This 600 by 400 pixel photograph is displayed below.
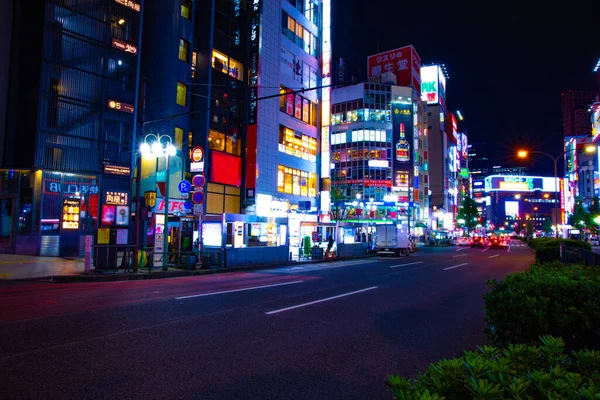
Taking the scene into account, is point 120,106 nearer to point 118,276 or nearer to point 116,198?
point 116,198

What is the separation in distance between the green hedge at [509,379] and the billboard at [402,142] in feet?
255

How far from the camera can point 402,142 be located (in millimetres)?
80750

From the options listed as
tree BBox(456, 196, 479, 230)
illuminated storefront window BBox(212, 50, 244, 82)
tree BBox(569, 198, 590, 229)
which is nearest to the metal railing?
illuminated storefront window BBox(212, 50, 244, 82)

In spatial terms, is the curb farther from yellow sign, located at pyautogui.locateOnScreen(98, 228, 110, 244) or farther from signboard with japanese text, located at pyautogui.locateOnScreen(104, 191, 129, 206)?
signboard with japanese text, located at pyautogui.locateOnScreen(104, 191, 129, 206)

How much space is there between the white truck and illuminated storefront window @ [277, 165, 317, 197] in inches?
396

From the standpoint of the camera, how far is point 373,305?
36.7 ft

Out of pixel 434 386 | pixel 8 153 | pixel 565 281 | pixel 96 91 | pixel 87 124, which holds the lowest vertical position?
pixel 434 386

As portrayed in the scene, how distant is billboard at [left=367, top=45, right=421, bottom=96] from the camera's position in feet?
309

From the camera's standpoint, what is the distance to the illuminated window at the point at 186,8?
35.8 meters

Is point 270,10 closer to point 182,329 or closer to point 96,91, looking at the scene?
point 96,91

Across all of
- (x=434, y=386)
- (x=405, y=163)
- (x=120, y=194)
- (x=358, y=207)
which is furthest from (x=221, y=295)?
(x=405, y=163)

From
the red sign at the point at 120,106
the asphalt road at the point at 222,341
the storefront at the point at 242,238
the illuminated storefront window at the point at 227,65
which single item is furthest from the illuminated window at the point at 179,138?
the asphalt road at the point at 222,341

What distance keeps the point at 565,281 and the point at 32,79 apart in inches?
1192

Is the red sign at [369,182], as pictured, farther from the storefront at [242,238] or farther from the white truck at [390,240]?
the storefront at [242,238]
